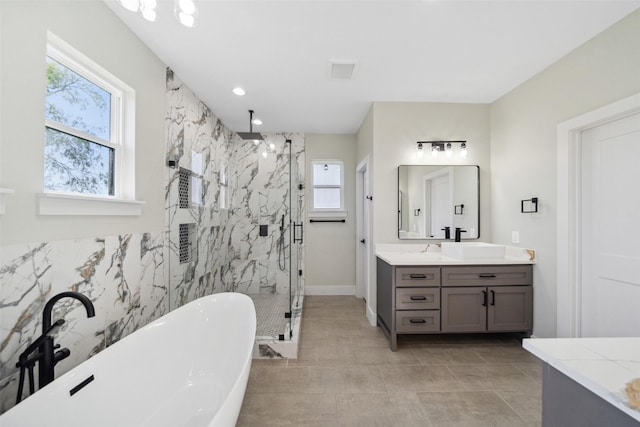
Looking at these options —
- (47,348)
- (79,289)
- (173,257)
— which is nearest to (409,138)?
(173,257)

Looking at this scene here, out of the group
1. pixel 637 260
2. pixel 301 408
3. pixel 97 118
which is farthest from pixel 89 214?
pixel 637 260

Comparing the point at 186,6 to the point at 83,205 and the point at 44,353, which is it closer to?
the point at 83,205

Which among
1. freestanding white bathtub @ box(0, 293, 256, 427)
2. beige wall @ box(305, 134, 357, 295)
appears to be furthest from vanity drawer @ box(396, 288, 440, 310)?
beige wall @ box(305, 134, 357, 295)

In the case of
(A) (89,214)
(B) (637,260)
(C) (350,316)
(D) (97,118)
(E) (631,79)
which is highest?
(E) (631,79)

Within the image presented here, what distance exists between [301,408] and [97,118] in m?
2.44

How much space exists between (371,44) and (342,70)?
1.38 ft

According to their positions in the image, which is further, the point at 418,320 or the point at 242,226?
the point at 242,226

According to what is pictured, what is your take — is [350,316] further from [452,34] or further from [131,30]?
[131,30]

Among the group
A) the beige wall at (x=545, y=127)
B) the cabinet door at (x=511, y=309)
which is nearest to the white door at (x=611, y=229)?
the beige wall at (x=545, y=127)

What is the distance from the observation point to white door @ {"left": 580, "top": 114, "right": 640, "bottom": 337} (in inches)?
75.5

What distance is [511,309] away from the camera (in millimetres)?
2707

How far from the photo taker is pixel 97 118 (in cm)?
187

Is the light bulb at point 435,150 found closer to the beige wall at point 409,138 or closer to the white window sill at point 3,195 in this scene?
the beige wall at point 409,138

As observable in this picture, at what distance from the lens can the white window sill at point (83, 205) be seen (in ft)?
4.52
